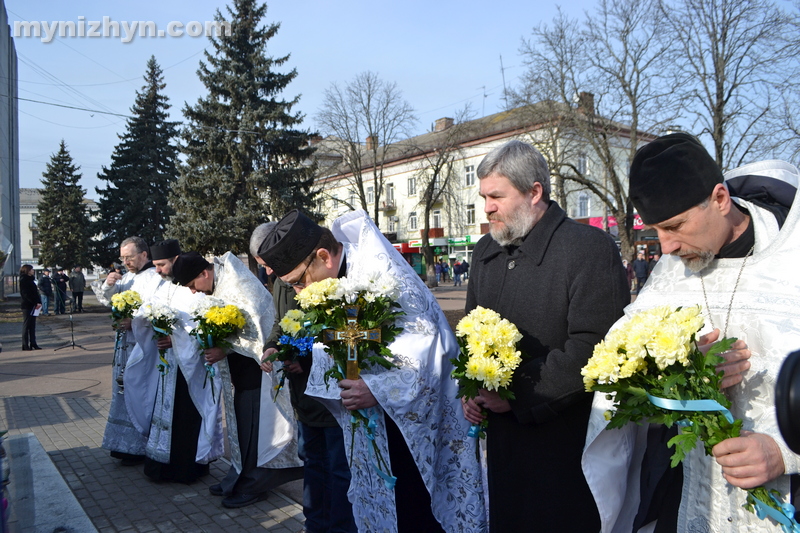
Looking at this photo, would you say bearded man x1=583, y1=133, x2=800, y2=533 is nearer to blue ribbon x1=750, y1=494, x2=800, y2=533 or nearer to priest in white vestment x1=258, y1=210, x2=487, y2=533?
blue ribbon x1=750, y1=494, x2=800, y2=533

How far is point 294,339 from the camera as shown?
3.48 meters

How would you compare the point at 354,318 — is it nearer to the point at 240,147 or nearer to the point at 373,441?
the point at 373,441

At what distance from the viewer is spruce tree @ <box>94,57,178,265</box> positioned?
3638cm

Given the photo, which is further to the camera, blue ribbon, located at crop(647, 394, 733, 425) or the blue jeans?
the blue jeans

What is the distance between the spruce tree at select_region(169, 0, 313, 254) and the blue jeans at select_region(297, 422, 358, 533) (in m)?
24.8

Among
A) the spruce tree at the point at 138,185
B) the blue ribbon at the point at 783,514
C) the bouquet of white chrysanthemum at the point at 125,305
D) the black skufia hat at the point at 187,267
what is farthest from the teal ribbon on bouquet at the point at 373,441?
the spruce tree at the point at 138,185

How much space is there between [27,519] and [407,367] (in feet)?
5.88

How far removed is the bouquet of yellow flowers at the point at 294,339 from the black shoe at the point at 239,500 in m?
1.74

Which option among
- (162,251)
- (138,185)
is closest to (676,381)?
(162,251)

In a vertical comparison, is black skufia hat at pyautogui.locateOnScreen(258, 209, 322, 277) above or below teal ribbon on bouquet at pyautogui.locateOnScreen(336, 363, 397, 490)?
above

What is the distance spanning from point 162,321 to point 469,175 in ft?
137

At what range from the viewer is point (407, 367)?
9.74 ft

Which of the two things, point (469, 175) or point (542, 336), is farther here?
point (469, 175)

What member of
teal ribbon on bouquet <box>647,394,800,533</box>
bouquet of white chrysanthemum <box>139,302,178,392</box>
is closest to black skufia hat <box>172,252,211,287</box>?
bouquet of white chrysanthemum <box>139,302,178,392</box>
